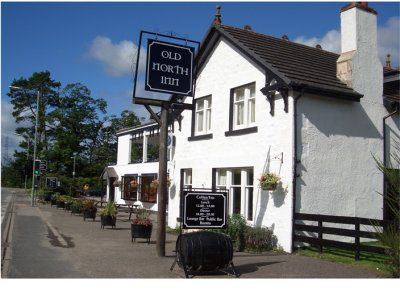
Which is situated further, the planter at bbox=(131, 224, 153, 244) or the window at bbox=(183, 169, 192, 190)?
the window at bbox=(183, 169, 192, 190)

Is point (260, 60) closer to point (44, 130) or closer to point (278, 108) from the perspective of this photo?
point (278, 108)

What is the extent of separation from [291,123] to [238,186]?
3270mm

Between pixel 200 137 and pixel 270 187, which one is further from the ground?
pixel 200 137

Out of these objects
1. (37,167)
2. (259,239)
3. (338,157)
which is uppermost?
(37,167)

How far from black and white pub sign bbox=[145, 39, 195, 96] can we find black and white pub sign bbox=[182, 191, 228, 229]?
294 centimetres

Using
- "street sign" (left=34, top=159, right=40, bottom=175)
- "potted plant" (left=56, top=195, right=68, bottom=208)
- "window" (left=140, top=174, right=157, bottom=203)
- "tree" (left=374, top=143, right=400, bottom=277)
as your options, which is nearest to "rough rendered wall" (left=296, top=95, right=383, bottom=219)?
"tree" (left=374, top=143, right=400, bottom=277)

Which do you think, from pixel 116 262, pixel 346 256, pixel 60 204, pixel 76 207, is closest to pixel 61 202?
pixel 60 204

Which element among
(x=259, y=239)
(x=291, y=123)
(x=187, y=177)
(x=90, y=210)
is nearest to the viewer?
(x=259, y=239)

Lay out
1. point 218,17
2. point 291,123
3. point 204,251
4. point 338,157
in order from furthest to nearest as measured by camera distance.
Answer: point 218,17 → point 338,157 → point 291,123 → point 204,251

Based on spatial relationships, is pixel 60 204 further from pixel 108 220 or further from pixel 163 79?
pixel 163 79

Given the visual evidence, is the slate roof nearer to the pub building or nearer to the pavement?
the pub building

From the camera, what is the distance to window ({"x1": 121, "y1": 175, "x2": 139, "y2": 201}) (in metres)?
32.4

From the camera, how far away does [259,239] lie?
1276 centimetres

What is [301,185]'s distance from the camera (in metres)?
12.8
